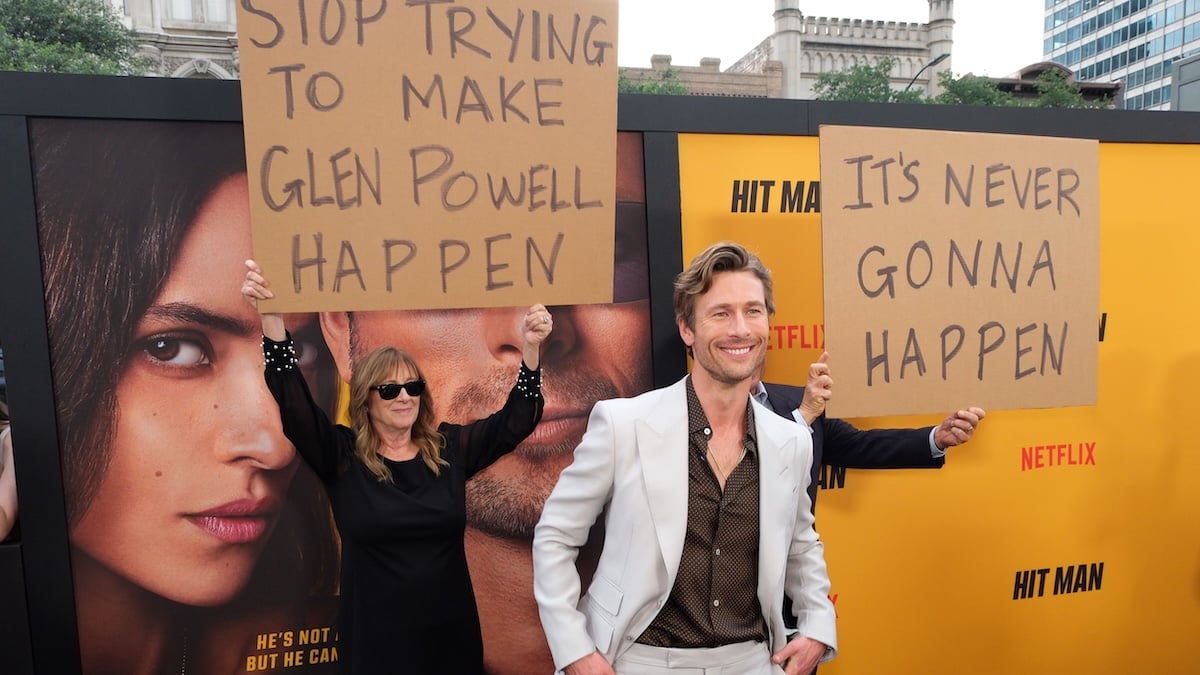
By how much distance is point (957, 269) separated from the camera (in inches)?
82.7

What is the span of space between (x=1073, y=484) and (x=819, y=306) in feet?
4.16

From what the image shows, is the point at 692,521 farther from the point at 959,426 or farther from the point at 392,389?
the point at 959,426

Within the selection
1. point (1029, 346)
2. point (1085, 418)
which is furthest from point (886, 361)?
point (1085, 418)

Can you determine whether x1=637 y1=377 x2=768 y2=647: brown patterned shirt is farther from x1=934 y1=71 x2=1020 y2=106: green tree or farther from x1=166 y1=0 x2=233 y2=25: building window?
x1=166 y1=0 x2=233 y2=25: building window

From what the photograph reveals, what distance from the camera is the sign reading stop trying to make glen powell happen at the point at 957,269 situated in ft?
6.55

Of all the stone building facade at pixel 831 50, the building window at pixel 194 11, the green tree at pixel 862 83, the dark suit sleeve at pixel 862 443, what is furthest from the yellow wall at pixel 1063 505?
the building window at pixel 194 11

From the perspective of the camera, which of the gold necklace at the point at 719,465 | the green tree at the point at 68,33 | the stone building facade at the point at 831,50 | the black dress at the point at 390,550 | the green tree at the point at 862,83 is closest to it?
the gold necklace at the point at 719,465

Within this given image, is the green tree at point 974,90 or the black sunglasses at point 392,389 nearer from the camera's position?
the black sunglasses at point 392,389

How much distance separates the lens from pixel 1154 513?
9.14 ft

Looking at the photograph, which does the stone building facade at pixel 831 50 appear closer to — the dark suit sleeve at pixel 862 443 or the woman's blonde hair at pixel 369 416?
the dark suit sleeve at pixel 862 443

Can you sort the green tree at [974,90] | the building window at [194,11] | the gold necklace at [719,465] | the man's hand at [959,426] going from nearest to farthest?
the gold necklace at [719,465]
the man's hand at [959,426]
the green tree at [974,90]
the building window at [194,11]

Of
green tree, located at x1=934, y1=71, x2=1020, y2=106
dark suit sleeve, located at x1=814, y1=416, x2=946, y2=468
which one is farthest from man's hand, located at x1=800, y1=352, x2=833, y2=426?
green tree, located at x1=934, y1=71, x2=1020, y2=106

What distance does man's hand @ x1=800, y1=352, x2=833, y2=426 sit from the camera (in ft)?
6.50

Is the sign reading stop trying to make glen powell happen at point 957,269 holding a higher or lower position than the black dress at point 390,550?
higher
